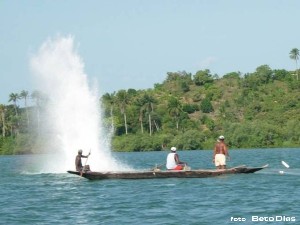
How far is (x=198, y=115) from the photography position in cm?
14675

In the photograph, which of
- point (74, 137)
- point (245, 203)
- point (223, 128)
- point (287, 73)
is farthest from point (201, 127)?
point (245, 203)

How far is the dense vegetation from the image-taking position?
116m

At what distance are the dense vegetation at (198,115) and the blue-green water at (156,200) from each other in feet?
224

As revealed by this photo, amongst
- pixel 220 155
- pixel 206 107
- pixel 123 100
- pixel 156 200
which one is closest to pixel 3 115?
pixel 123 100

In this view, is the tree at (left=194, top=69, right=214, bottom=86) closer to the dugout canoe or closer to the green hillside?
the green hillside

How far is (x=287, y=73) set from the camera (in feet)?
531

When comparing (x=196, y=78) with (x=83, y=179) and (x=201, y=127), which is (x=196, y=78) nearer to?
(x=201, y=127)

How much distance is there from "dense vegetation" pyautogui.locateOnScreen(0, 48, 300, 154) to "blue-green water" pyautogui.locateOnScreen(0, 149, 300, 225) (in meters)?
68.2

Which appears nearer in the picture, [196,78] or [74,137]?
[74,137]

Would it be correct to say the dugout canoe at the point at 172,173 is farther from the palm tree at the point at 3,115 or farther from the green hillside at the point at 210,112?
the palm tree at the point at 3,115

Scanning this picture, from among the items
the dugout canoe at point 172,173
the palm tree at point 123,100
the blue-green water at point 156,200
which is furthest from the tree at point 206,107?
the dugout canoe at point 172,173

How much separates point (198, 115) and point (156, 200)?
118678 millimetres

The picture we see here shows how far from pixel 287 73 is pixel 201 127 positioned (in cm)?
3340

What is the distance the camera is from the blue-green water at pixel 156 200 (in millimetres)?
24578
